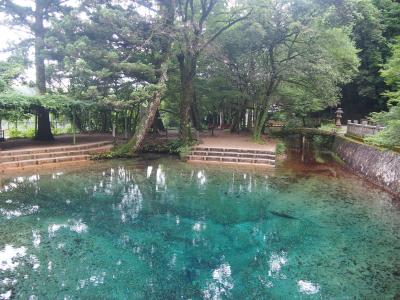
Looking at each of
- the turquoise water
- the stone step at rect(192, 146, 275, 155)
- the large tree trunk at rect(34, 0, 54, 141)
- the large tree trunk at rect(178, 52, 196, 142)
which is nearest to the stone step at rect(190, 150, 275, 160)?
the stone step at rect(192, 146, 275, 155)

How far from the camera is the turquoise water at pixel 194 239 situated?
527 centimetres

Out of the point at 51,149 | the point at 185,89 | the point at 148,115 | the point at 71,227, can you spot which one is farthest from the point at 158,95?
the point at 71,227

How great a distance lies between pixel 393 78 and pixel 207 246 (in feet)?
29.5

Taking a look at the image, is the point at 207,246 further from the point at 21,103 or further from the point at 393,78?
the point at 21,103

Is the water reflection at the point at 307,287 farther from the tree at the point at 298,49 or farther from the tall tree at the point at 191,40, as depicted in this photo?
the tall tree at the point at 191,40

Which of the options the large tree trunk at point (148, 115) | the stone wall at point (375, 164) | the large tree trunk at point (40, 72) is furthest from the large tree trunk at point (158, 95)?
the stone wall at point (375, 164)

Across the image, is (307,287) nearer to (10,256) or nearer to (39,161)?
(10,256)

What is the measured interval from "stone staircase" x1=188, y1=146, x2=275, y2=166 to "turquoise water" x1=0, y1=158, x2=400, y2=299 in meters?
3.67

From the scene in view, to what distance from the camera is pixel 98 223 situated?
Result: 7.91 meters

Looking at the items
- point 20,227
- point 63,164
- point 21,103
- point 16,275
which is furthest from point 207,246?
point 21,103

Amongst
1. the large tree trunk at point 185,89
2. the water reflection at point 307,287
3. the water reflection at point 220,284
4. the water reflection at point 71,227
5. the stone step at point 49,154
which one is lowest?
the water reflection at point 307,287

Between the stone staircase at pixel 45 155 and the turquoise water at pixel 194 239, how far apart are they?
2092 millimetres

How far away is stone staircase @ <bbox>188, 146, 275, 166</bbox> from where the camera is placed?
631 inches

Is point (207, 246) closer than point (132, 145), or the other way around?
point (207, 246)
